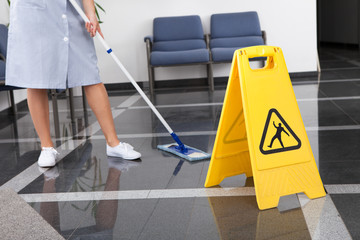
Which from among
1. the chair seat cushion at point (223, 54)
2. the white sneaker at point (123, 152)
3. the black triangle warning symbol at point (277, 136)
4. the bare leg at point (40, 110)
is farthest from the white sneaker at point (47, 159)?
the chair seat cushion at point (223, 54)

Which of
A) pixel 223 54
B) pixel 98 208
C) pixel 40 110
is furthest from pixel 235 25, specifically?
pixel 98 208

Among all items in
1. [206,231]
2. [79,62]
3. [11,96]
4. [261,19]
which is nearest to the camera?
[206,231]

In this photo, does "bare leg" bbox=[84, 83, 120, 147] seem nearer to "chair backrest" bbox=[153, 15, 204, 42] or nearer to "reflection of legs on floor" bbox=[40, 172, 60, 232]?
"reflection of legs on floor" bbox=[40, 172, 60, 232]

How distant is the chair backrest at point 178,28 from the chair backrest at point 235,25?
188 mm

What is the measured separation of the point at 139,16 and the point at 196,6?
720mm

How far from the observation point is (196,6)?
6.30m

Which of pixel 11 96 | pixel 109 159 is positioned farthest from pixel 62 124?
pixel 109 159

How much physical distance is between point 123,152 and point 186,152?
1.13 feet

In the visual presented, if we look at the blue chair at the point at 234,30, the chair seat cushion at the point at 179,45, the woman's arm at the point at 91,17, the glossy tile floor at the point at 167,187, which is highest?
the woman's arm at the point at 91,17

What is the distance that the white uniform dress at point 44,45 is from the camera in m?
2.55

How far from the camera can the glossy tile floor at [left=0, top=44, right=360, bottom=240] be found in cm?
178

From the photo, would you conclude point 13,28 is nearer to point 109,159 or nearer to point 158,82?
point 109,159

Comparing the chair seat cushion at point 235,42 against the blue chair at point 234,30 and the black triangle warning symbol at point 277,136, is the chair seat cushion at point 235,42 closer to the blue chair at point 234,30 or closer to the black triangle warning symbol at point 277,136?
the blue chair at point 234,30

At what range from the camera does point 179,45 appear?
605 cm
